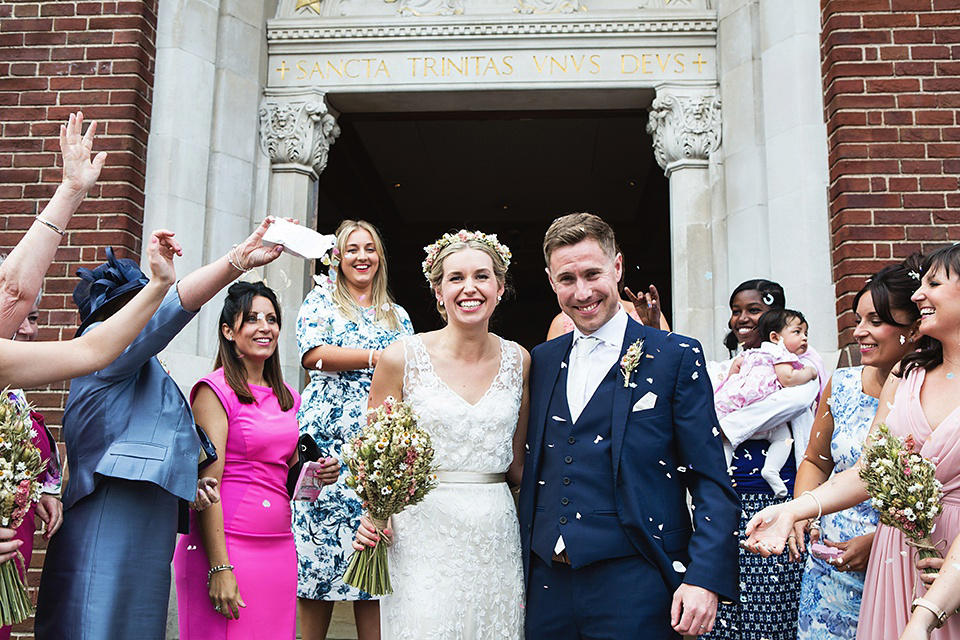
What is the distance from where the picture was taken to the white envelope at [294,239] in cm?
324

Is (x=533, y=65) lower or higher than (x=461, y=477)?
higher

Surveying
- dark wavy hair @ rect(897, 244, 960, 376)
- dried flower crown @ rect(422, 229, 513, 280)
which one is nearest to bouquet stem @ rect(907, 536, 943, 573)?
dark wavy hair @ rect(897, 244, 960, 376)

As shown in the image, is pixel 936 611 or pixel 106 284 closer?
pixel 936 611

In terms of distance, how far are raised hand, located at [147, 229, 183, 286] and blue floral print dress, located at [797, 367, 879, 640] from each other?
8.82ft

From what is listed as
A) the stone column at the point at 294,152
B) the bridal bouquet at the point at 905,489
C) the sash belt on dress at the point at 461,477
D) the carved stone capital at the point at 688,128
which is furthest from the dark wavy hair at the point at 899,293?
the stone column at the point at 294,152

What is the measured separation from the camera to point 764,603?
14.1 feet

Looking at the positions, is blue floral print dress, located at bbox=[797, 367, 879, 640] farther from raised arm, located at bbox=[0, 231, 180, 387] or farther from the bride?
raised arm, located at bbox=[0, 231, 180, 387]

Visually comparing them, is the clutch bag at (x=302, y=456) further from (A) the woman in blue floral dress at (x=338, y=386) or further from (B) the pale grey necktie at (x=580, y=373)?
(B) the pale grey necktie at (x=580, y=373)

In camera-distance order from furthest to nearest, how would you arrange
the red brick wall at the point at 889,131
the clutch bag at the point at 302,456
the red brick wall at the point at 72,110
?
1. the red brick wall at the point at 72,110
2. the red brick wall at the point at 889,131
3. the clutch bag at the point at 302,456

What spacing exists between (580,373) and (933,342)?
134 cm

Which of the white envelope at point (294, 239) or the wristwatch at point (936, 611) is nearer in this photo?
the wristwatch at point (936, 611)

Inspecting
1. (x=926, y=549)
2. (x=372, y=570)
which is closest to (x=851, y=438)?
(x=926, y=549)

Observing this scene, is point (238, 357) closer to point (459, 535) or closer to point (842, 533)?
point (459, 535)

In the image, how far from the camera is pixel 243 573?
3.86 meters
